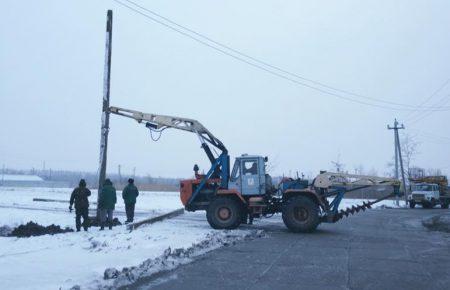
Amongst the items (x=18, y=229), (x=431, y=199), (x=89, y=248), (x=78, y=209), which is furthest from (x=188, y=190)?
(x=431, y=199)

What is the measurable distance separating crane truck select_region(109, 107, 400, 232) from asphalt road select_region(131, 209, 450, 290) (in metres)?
1.75

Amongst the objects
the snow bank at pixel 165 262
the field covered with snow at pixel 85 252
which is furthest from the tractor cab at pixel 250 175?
the snow bank at pixel 165 262

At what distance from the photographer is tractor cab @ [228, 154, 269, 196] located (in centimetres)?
1947

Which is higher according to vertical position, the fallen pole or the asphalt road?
the fallen pole

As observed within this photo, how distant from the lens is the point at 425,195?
4819 cm

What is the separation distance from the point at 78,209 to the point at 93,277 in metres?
8.64

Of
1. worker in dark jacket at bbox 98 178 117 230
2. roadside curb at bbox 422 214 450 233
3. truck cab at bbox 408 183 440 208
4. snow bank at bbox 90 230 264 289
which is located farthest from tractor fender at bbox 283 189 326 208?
truck cab at bbox 408 183 440 208

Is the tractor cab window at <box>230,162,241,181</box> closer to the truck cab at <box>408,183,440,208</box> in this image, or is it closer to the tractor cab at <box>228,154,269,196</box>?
the tractor cab at <box>228,154,269,196</box>

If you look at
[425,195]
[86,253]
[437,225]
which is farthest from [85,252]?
[425,195]

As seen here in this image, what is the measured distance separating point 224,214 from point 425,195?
1355 inches

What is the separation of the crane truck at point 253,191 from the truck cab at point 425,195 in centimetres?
3118

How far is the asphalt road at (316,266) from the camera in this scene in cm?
926

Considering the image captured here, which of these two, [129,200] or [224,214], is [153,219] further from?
[224,214]

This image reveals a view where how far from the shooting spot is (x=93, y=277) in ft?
29.4
